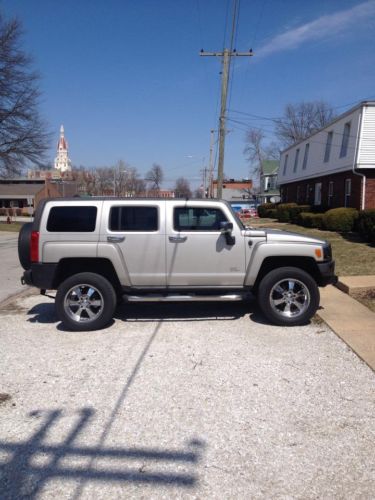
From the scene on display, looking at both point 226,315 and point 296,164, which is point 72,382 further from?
point 296,164

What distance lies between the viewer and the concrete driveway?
273 cm

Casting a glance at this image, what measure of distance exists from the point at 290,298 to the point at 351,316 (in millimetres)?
1080

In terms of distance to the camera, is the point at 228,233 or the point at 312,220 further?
the point at 312,220

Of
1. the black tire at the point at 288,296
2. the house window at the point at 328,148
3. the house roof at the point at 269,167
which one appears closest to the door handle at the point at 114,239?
the black tire at the point at 288,296

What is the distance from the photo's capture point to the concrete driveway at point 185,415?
273 centimetres

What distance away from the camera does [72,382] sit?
4223mm

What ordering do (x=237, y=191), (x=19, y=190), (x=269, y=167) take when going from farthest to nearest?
(x=237, y=191) → (x=269, y=167) → (x=19, y=190)

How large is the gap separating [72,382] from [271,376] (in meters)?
1.96

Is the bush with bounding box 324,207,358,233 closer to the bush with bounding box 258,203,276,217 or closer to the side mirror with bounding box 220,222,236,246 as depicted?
the side mirror with bounding box 220,222,236,246

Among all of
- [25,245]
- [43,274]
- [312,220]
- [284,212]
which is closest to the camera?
[43,274]

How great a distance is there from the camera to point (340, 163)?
23.6 metres

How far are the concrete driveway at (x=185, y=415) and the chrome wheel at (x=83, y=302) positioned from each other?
0.29 metres

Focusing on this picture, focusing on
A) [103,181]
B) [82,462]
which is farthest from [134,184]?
[82,462]

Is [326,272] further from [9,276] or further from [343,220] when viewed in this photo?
[343,220]
